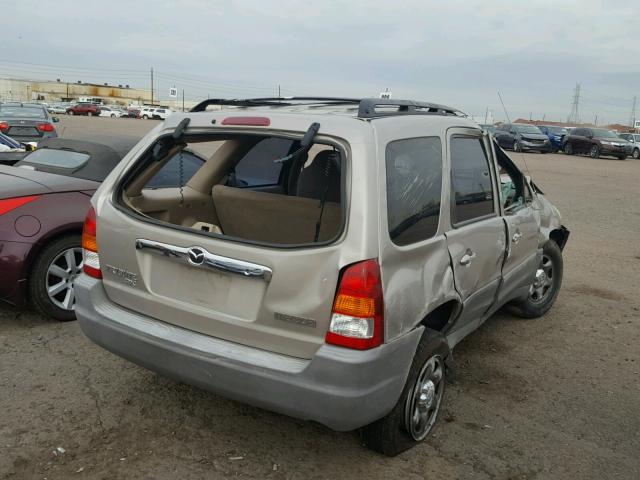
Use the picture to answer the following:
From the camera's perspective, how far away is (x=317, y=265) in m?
2.52

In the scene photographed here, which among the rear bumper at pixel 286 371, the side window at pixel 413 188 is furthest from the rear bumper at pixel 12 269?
the side window at pixel 413 188

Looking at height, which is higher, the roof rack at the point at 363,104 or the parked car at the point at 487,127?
the roof rack at the point at 363,104

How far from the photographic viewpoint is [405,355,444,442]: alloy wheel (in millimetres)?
2990

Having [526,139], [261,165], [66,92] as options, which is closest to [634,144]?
[526,139]

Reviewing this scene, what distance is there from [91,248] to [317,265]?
55.4 inches

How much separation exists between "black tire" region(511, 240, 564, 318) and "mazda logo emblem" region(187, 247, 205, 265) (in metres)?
3.26

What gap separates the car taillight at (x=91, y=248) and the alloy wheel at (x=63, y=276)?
4.56 feet

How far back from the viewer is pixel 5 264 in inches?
164

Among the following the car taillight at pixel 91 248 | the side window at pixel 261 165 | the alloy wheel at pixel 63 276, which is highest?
the side window at pixel 261 165

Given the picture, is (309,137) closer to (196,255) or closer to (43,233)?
(196,255)

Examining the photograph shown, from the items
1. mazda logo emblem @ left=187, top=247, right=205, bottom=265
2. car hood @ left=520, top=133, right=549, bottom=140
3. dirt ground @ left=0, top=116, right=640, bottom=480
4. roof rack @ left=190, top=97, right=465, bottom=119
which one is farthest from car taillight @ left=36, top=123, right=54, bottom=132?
car hood @ left=520, top=133, right=549, bottom=140

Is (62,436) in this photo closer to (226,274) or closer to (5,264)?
(226,274)

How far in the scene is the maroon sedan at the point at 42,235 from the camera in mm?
4215

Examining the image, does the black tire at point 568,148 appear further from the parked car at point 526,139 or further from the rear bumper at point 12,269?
the rear bumper at point 12,269
